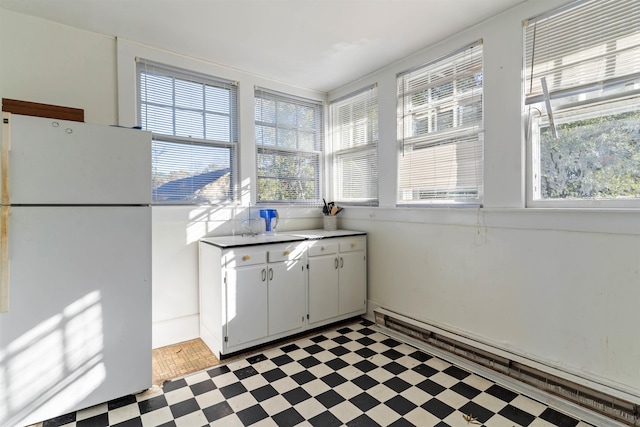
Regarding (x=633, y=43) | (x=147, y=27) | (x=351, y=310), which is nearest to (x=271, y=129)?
(x=147, y=27)

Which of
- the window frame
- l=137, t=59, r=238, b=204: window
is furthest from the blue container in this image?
the window frame

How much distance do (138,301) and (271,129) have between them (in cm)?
234

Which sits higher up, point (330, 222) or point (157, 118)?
point (157, 118)

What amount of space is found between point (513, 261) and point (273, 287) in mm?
2017

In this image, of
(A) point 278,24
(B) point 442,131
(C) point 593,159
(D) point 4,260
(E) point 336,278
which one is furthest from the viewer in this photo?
(E) point 336,278

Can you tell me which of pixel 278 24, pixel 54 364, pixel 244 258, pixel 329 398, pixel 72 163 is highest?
pixel 278 24

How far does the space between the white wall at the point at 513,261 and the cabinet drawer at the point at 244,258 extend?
1.39 metres

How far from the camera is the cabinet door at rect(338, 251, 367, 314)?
346 cm

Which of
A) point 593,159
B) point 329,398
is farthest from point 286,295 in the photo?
point 593,159

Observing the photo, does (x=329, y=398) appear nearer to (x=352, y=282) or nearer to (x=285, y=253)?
(x=285, y=253)

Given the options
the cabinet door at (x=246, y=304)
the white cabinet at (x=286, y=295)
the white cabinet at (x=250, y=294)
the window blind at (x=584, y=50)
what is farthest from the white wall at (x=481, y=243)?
the white cabinet at (x=286, y=295)

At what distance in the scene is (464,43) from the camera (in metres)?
2.73

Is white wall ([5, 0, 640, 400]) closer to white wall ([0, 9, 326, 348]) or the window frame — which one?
white wall ([0, 9, 326, 348])

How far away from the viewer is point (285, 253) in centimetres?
304
